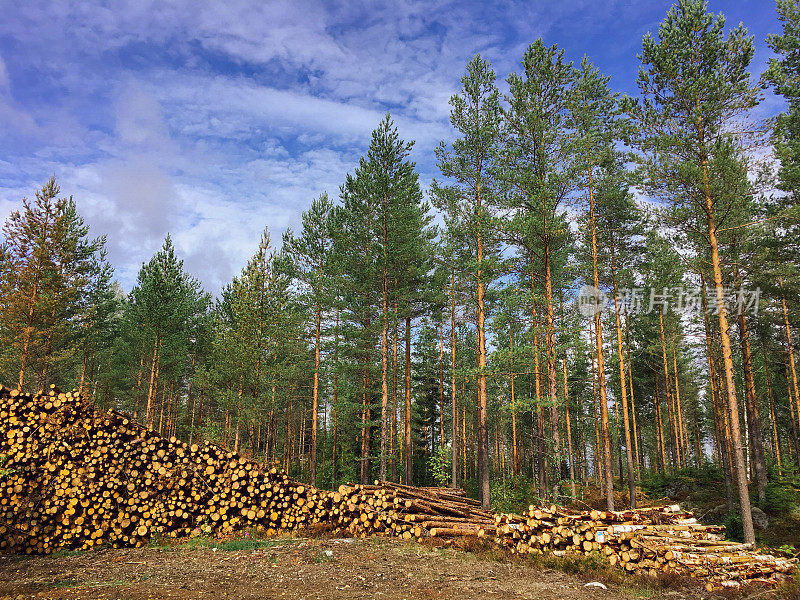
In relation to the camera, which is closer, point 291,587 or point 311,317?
point 291,587

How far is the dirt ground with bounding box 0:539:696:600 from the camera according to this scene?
6367mm

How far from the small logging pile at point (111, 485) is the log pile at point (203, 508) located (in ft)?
0.07

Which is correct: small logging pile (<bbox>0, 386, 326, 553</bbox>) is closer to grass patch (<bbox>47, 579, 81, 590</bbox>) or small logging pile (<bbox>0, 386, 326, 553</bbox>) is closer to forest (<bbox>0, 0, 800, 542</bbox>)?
grass patch (<bbox>47, 579, 81, 590</bbox>)

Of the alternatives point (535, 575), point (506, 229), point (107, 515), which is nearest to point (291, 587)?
point (535, 575)

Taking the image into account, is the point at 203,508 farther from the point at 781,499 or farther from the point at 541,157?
the point at 781,499

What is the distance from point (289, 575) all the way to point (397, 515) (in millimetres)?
3750

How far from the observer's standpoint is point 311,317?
863 inches

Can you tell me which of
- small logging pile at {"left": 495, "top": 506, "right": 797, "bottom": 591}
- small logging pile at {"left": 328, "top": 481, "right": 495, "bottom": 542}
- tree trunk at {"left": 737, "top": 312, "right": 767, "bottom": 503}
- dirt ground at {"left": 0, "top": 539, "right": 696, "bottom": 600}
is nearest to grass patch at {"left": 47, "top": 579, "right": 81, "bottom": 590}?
dirt ground at {"left": 0, "top": 539, "right": 696, "bottom": 600}

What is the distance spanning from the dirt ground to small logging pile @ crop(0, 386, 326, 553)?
696 mm

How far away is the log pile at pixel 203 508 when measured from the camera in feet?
28.6

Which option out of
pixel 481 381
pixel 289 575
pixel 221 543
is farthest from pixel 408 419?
pixel 289 575

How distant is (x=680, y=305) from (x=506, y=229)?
559 inches

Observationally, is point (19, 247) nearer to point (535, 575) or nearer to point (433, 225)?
point (433, 225)

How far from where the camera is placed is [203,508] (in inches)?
400
